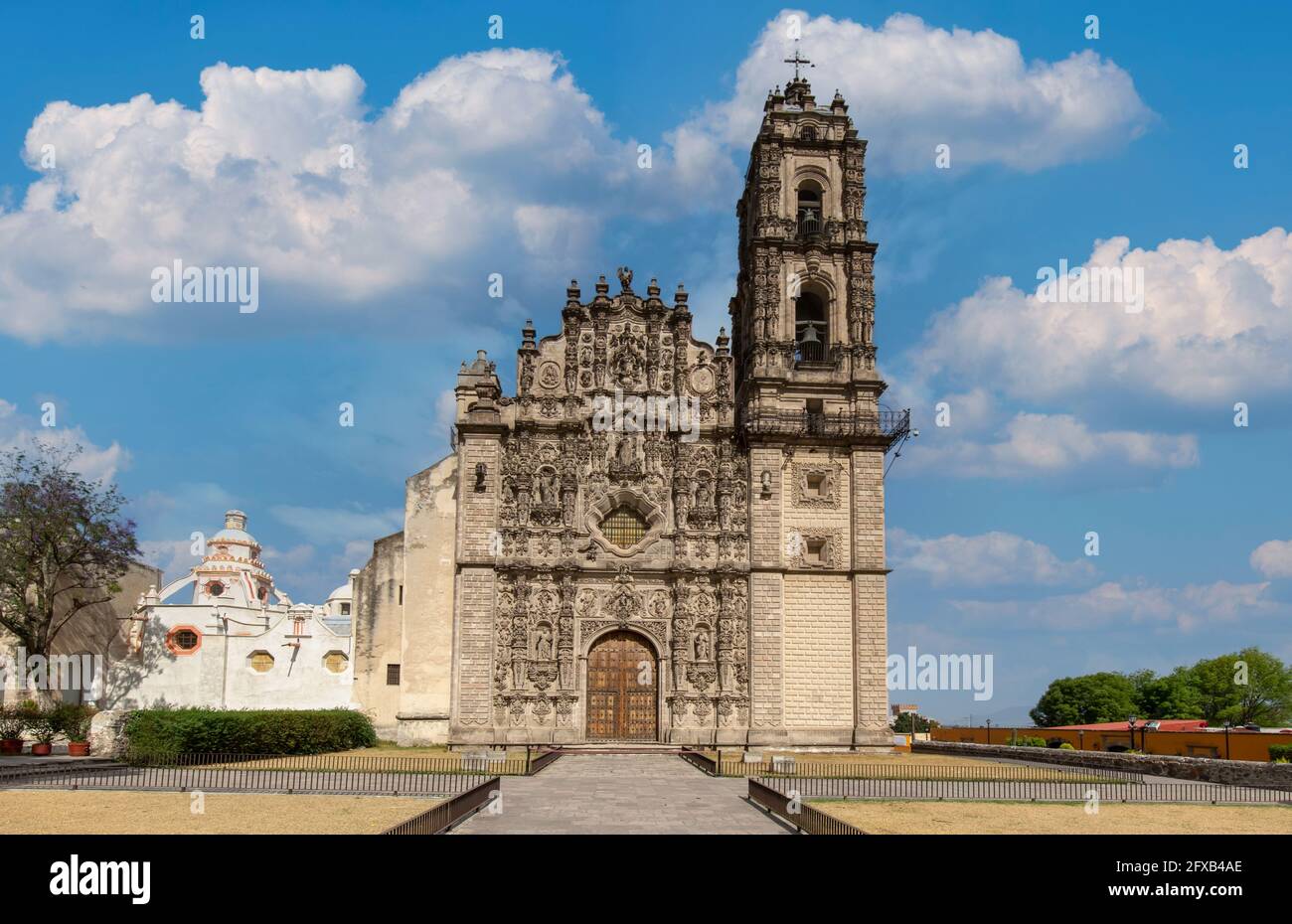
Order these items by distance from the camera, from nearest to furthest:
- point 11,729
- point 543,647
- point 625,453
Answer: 1. point 11,729
2. point 543,647
3. point 625,453

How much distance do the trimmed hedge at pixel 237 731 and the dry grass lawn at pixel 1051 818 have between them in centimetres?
1674

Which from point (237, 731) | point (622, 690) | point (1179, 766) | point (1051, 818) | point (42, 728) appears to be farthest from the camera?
point (622, 690)

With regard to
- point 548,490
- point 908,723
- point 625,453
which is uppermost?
point 625,453

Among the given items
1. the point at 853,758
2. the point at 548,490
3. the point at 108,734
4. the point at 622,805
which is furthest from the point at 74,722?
the point at 853,758

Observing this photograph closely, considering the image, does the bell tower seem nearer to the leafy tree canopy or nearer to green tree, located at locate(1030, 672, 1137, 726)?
the leafy tree canopy

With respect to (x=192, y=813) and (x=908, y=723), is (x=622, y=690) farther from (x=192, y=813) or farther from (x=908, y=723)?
(x=908, y=723)

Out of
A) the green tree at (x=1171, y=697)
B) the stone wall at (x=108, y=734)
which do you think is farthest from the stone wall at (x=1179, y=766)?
the green tree at (x=1171, y=697)

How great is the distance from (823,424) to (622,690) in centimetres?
1250

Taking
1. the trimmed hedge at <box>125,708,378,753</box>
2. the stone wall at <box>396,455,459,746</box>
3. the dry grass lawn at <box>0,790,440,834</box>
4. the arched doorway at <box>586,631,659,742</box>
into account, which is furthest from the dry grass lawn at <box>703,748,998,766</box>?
the dry grass lawn at <box>0,790,440,834</box>

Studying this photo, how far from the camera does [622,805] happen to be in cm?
2189

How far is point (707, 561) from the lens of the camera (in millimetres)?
42344

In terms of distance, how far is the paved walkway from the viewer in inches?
720

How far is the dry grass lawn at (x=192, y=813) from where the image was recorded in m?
17.4

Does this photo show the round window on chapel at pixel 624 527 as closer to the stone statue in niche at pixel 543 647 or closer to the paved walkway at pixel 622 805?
the stone statue in niche at pixel 543 647
